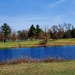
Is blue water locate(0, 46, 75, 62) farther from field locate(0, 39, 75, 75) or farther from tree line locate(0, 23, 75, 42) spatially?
tree line locate(0, 23, 75, 42)

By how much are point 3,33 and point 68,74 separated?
9981cm

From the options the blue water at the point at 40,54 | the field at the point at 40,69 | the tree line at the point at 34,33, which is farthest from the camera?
the tree line at the point at 34,33

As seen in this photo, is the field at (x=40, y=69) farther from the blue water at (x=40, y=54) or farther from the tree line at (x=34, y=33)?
the tree line at (x=34, y=33)

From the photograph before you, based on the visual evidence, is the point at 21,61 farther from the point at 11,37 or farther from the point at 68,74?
the point at 11,37

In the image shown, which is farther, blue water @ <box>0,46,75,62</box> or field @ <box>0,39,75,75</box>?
blue water @ <box>0,46,75,62</box>

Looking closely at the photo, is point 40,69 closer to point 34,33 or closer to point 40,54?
point 40,54

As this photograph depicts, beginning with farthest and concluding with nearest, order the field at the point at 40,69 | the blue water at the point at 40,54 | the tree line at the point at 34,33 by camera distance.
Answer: the tree line at the point at 34,33 → the blue water at the point at 40,54 → the field at the point at 40,69

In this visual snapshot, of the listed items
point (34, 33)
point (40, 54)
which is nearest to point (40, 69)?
point (40, 54)

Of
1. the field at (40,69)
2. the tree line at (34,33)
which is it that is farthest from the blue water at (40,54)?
the tree line at (34,33)

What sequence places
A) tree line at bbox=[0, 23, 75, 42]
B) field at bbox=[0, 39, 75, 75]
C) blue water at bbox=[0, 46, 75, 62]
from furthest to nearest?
tree line at bbox=[0, 23, 75, 42] → blue water at bbox=[0, 46, 75, 62] → field at bbox=[0, 39, 75, 75]

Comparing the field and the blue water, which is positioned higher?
the field

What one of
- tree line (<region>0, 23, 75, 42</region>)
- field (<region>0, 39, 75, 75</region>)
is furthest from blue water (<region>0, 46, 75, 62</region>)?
tree line (<region>0, 23, 75, 42</region>)

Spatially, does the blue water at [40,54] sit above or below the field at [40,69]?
below

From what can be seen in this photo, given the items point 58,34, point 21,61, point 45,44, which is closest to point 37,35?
point 58,34
